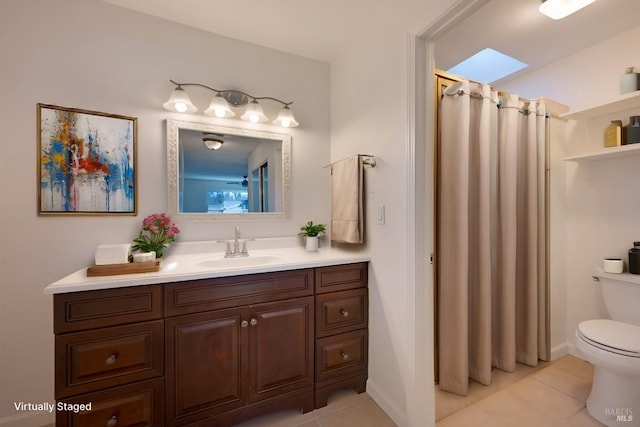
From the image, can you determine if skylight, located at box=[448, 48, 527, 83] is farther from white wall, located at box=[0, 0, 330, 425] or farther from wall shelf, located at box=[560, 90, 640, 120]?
→ white wall, located at box=[0, 0, 330, 425]

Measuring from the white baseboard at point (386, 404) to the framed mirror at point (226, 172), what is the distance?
1354 millimetres

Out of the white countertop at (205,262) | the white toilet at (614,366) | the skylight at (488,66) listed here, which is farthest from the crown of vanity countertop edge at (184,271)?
the skylight at (488,66)

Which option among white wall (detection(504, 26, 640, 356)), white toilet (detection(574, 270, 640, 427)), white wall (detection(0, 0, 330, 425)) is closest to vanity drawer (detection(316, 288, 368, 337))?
A: white wall (detection(0, 0, 330, 425))

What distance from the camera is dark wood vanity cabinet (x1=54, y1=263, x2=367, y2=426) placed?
1123 mm

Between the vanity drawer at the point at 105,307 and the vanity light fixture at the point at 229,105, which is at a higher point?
the vanity light fixture at the point at 229,105

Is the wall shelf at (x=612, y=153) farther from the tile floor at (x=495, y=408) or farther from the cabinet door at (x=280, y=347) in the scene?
the cabinet door at (x=280, y=347)

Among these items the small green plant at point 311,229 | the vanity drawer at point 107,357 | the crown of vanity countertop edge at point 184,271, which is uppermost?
the small green plant at point 311,229

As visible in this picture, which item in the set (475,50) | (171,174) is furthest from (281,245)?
(475,50)

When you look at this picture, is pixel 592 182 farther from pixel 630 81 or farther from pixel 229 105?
pixel 229 105

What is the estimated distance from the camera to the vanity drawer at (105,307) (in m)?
1.08

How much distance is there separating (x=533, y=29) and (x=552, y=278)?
1.87 metres

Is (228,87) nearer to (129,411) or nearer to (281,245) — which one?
(281,245)

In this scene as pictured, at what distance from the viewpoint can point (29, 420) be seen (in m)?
1.42

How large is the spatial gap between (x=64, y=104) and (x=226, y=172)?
964 millimetres
